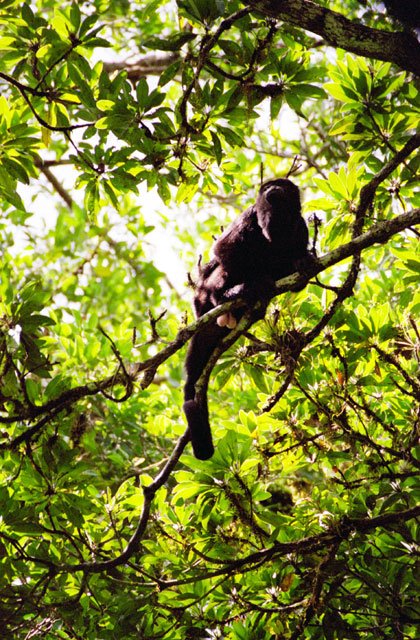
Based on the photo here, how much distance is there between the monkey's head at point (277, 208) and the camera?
10.5ft

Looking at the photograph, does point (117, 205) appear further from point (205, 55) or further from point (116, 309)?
point (116, 309)

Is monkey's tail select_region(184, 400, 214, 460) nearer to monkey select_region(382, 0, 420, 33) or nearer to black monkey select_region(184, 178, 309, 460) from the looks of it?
black monkey select_region(184, 178, 309, 460)

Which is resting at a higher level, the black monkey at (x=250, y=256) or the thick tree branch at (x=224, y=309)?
the black monkey at (x=250, y=256)

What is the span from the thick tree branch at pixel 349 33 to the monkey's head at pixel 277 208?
3.54ft

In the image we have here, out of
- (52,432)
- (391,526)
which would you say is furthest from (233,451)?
(52,432)

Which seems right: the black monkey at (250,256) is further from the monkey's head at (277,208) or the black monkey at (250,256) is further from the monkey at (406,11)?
the monkey at (406,11)

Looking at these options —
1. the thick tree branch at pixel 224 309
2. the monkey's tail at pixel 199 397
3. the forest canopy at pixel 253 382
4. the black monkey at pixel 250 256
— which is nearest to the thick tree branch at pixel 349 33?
the forest canopy at pixel 253 382

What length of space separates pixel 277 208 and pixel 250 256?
1.04ft

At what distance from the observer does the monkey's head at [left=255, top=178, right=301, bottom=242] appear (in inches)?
126

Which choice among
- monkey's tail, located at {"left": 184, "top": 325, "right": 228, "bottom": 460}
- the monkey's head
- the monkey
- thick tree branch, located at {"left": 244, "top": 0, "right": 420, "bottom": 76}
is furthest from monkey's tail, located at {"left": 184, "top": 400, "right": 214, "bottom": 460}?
the monkey

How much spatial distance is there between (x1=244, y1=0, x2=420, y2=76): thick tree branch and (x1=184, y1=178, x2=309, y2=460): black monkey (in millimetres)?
1073

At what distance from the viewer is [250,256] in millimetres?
3312

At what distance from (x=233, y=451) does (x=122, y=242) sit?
4.40 metres

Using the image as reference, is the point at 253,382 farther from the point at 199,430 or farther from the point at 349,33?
the point at 349,33
